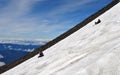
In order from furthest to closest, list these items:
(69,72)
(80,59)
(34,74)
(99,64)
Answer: (34,74) → (80,59) → (69,72) → (99,64)

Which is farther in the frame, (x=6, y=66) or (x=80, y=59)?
(x=6, y=66)

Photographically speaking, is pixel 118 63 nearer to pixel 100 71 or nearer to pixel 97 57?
pixel 100 71

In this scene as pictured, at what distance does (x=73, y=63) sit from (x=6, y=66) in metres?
14.5

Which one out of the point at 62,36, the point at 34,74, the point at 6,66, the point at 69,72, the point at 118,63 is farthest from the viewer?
the point at 62,36

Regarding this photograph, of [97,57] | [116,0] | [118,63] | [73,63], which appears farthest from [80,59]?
[116,0]

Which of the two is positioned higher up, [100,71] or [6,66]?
[6,66]

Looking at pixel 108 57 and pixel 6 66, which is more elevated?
pixel 6 66

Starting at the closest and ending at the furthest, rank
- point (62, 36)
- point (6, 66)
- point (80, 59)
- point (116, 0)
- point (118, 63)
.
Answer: point (118, 63)
point (80, 59)
point (6, 66)
point (62, 36)
point (116, 0)

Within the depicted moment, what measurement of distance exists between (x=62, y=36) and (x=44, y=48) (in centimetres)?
349

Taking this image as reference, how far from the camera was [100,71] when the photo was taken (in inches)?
461

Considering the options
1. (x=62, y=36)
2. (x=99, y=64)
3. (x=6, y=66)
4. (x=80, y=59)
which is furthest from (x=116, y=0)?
(x=99, y=64)

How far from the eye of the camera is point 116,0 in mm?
38812

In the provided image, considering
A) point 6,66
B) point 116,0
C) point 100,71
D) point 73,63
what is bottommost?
point 100,71

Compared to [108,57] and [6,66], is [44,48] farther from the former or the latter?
[108,57]
